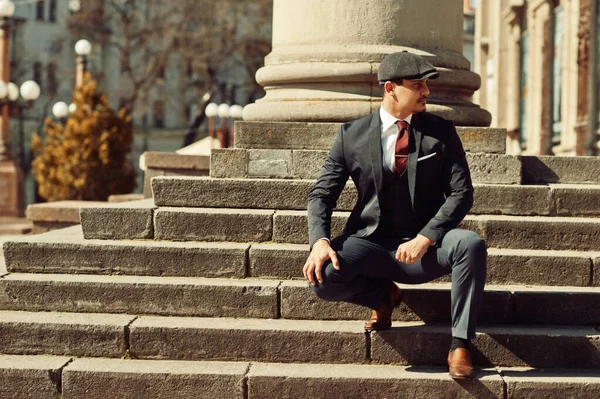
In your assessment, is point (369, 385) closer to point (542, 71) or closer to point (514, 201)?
point (514, 201)

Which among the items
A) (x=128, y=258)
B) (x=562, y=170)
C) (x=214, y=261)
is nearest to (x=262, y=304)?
(x=214, y=261)

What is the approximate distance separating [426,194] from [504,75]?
21.5 m

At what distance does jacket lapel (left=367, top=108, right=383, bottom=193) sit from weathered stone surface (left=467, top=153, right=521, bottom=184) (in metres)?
1.97

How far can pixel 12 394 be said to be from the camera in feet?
19.2

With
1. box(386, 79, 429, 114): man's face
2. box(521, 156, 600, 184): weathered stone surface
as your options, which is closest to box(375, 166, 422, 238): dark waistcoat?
box(386, 79, 429, 114): man's face

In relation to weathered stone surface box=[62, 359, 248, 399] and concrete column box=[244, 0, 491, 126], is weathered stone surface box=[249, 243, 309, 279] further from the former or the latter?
concrete column box=[244, 0, 491, 126]

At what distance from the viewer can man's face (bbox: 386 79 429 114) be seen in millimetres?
5668

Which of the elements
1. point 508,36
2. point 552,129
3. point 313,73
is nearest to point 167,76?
point 508,36

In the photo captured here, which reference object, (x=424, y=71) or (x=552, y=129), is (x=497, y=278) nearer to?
(x=424, y=71)

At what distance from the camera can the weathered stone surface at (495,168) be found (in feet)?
24.8

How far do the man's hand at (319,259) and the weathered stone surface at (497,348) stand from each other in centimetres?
65

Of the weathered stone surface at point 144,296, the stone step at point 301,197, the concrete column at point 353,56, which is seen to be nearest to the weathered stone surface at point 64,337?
the weathered stone surface at point 144,296

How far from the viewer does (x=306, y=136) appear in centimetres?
789

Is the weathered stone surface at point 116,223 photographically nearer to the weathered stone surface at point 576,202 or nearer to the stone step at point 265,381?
the stone step at point 265,381
